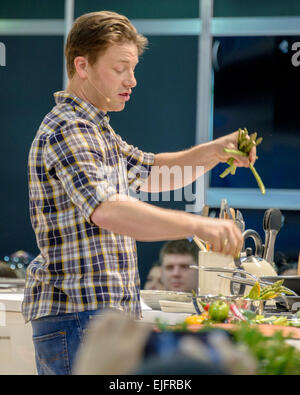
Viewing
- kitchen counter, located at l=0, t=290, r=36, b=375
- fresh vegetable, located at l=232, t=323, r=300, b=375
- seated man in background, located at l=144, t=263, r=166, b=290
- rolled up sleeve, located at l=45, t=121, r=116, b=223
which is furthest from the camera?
seated man in background, located at l=144, t=263, r=166, b=290

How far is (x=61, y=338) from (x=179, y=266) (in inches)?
92.1

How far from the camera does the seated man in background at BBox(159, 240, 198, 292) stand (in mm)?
3744

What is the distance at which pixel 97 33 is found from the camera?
176cm

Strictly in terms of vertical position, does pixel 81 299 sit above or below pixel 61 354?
above

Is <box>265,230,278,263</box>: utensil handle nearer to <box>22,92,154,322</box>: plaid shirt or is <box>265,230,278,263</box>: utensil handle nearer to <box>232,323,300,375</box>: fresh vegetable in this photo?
<box>22,92,154,322</box>: plaid shirt

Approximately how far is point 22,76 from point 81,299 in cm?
388

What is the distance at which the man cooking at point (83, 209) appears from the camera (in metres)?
1.52

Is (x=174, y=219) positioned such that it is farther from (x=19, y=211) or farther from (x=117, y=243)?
(x=19, y=211)

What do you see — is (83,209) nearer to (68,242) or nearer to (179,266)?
(68,242)

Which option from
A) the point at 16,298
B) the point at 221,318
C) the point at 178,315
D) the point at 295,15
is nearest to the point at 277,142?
the point at 295,15

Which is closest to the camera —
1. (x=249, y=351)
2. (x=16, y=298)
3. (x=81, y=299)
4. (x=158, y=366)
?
(x=158, y=366)

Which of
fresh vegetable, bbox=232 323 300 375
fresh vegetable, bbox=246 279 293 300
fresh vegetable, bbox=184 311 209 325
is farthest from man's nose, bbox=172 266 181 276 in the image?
fresh vegetable, bbox=232 323 300 375

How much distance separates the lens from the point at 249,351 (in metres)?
0.90

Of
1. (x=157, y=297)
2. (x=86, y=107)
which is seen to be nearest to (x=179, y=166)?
(x=86, y=107)
